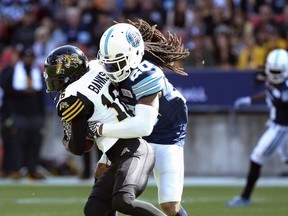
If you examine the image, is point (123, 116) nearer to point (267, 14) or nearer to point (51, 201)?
point (51, 201)

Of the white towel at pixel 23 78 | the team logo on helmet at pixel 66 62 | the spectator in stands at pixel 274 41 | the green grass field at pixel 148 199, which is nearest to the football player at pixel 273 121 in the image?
A: the green grass field at pixel 148 199

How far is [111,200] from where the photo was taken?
5.39 m

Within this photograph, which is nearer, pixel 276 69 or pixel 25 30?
pixel 276 69

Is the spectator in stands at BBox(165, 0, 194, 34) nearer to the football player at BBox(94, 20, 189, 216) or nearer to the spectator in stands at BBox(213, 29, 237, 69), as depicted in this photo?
the spectator in stands at BBox(213, 29, 237, 69)

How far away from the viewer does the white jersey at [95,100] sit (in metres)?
5.36

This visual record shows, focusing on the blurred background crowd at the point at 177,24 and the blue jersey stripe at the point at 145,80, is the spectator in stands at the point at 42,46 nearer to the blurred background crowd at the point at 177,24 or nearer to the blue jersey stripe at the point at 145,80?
the blurred background crowd at the point at 177,24

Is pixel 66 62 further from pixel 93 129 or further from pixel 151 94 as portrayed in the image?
pixel 151 94

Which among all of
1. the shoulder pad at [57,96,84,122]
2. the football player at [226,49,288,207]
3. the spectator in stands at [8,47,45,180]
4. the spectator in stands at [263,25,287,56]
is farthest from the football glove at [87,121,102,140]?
the spectator in stands at [263,25,287,56]

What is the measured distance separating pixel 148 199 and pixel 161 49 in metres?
3.93

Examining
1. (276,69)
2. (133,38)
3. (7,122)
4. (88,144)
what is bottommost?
(7,122)

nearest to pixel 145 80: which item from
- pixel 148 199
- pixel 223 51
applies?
pixel 148 199

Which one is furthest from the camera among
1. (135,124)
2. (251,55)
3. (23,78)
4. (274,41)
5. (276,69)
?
(251,55)

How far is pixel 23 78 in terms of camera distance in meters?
12.3

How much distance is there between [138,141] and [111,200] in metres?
0.46
